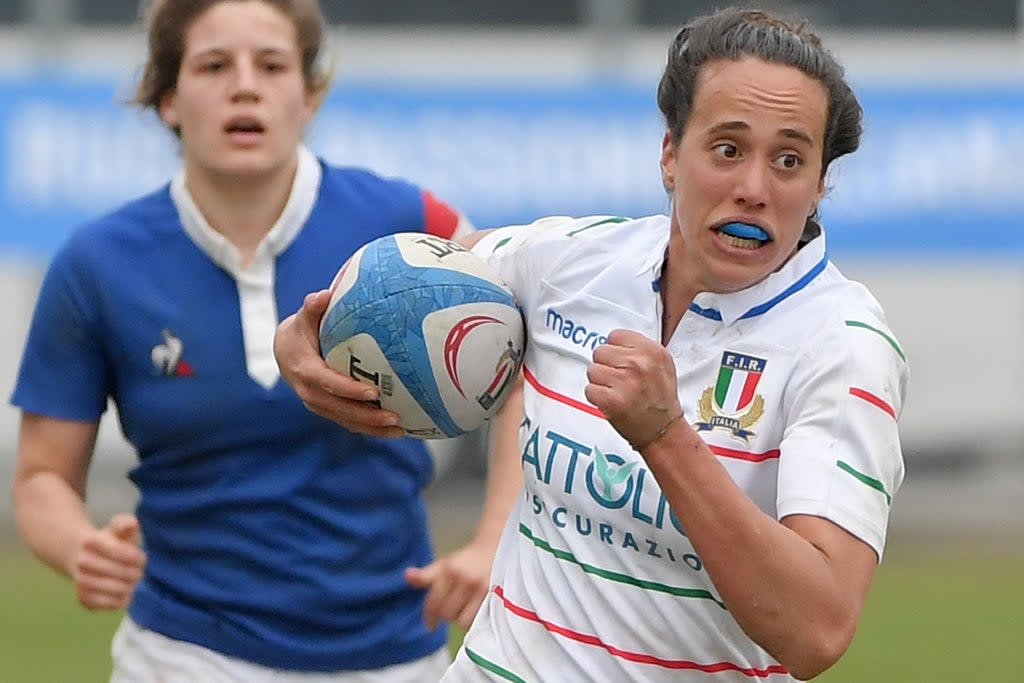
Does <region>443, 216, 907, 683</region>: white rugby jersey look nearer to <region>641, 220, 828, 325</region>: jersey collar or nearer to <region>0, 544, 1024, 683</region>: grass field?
<region>641, 220, 828, 325</region>: jersey collar

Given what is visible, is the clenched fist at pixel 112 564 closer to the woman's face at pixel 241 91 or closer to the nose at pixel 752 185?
the woman's face at pixel 241 91

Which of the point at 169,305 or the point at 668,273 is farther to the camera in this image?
the point at 169,305

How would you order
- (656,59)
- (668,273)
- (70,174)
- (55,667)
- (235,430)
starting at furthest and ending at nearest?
1. (656,59)
2. (70,174)
3. (55,667)
4. (235,430)
5. (668,273)

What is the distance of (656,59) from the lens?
1230 cm

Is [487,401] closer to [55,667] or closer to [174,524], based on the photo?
[174,524]

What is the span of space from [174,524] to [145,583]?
170 millimetres

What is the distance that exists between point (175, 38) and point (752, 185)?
1.97 m

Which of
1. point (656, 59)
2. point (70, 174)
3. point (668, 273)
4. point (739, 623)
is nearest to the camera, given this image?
point (739, 623)

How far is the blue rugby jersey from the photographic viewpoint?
14.5 feet

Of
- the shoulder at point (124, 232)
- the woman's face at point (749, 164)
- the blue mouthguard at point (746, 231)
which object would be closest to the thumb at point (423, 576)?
the shoulder at point (124, 232)

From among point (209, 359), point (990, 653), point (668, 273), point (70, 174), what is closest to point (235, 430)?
point (209, 359)

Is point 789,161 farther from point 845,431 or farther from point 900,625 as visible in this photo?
point 900,625

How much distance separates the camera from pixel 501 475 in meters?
4.48

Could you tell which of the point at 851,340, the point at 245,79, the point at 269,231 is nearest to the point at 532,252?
the point at 851,340
